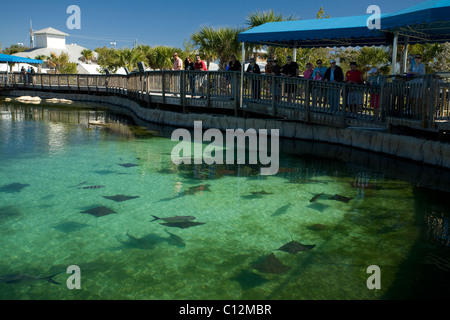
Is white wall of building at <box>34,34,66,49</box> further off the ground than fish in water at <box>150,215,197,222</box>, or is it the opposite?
white wall of building at <box>34,34,66,49</box>


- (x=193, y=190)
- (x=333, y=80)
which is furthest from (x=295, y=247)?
(x=333, y=80)

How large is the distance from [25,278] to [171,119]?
45.4 ft

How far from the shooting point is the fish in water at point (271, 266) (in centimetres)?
514

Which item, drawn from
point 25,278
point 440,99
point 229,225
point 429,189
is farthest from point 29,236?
point 440,99

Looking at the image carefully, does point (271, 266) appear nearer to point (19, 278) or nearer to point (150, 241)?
point (150, 241)

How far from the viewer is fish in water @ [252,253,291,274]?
5137 millimetres

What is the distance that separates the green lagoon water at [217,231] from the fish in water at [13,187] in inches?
1.5

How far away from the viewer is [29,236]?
6246 millimetres

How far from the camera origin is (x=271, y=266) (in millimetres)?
5250

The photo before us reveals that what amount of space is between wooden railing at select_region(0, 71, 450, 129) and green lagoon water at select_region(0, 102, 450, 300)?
1766 millimetres

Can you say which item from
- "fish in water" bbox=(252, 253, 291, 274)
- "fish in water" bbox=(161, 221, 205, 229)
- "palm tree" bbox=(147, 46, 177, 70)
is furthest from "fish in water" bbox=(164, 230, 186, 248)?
"palm tree" bbox=(147, 46, 177, 70)

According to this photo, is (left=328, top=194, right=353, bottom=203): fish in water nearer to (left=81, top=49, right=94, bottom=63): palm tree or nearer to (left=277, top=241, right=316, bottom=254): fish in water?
(left=277, top=241, right=316, bottom=254): fish in water

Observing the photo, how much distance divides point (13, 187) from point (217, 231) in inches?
196
